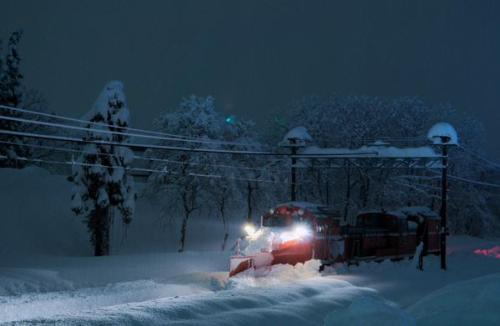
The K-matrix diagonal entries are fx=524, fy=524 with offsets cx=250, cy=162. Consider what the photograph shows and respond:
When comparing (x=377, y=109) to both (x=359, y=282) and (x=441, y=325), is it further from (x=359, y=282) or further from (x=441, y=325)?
(x=441, y=325)

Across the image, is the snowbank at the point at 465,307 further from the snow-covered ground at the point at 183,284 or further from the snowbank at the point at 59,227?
the snowbank at the point at 59,227

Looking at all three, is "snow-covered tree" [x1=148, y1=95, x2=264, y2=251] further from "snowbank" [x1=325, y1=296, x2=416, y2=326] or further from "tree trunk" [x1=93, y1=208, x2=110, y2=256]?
"snowbank" [x1=325, y1=296, x2=416, y2=326]

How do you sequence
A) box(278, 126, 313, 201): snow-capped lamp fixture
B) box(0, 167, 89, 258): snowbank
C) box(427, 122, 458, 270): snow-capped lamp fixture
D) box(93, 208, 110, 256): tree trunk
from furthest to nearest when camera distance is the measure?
box(0, 167, 89, 258): snowbank < box(93, 208, 110, 256): tree trunk < box(278, 126, 313, 201): snow-capped lamp fixture < box(427, 122, 458, 270): snow-capped lamp fixture

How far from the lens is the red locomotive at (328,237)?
2169 cm

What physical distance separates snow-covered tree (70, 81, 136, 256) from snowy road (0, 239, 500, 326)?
393 centimetres

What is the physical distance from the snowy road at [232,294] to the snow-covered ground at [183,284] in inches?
1.4

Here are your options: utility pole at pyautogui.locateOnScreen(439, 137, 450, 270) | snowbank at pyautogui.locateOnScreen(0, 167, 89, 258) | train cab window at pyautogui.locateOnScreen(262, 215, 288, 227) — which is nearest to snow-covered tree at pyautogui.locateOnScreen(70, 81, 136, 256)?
snowbank at pyautogui.locateOnScreen(0, 167, 89, 258)

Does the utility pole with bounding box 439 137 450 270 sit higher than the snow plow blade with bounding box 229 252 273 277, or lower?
higher

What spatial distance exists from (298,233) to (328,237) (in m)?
A: 2.20

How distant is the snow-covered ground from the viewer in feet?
29.9

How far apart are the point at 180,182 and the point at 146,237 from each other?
27.1ft

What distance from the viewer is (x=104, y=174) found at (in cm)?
3045

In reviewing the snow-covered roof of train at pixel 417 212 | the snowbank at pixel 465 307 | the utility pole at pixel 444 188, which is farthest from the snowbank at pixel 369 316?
the snow-covered roof of train at pixel 417 212

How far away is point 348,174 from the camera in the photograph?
1987 inches
